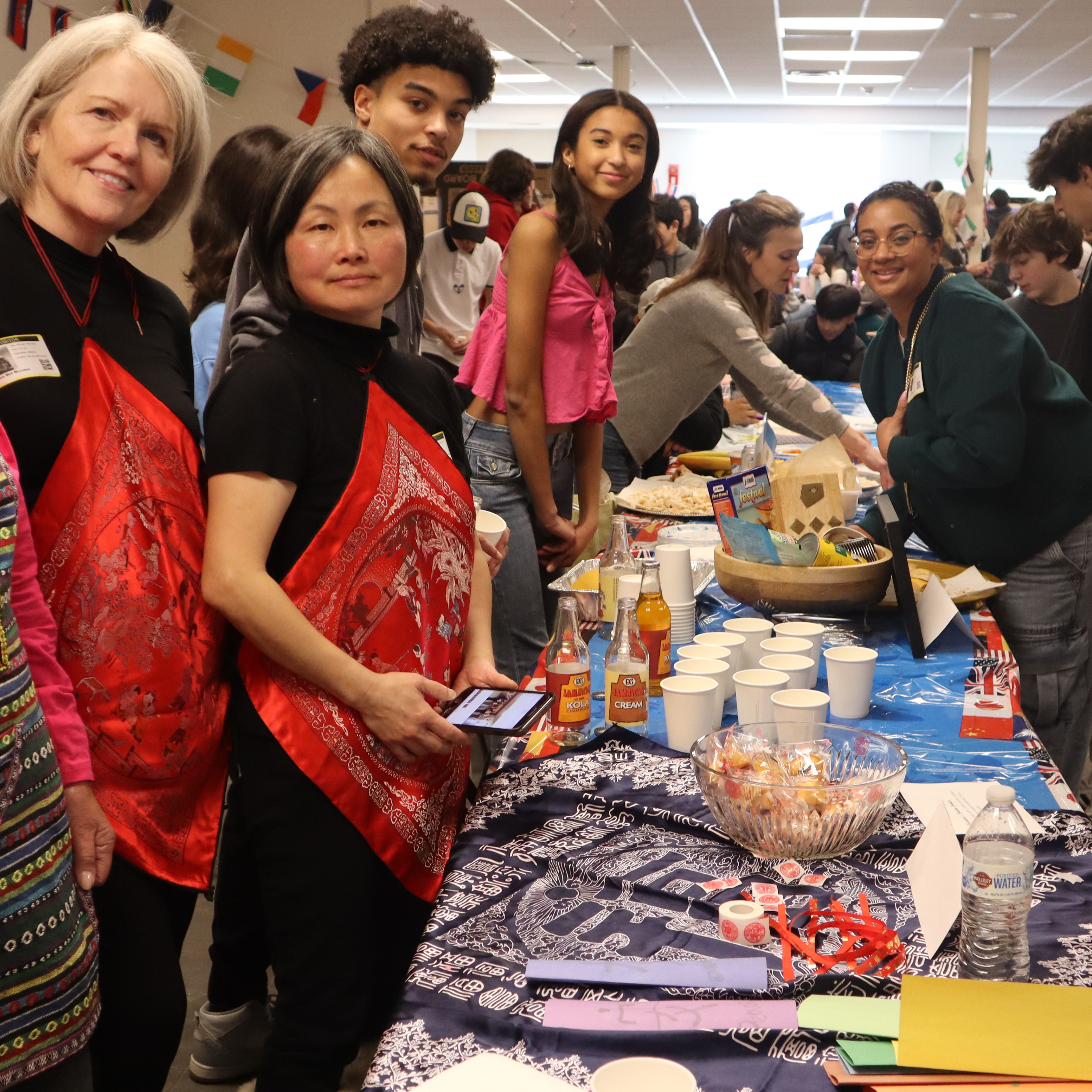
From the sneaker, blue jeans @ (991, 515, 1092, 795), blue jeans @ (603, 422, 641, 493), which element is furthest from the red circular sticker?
blue jeans @ (603, 422, 641, 493)

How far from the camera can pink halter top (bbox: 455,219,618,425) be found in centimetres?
246

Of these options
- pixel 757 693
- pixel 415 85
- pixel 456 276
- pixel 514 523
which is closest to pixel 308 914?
pixel 757 693

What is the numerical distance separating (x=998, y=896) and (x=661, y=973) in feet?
1.07

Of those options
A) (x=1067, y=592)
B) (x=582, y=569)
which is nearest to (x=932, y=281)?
(x=1067, y=592)

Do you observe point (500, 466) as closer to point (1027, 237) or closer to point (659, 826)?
point (659, 826)

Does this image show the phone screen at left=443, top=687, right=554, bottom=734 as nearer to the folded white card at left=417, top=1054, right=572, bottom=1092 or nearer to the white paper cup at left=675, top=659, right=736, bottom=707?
the white paper cup at left=675, top=659, right=736, bottom=707

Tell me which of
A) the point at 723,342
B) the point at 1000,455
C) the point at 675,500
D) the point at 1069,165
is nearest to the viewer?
the point at 1000,455

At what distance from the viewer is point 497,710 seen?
4.54 feet

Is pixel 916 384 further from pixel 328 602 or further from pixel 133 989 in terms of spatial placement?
pixel 133 989

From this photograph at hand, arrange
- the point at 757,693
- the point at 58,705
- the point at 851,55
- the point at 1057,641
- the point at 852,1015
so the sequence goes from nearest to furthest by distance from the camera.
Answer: the point at 852,1015, the point at 58,705, the point at 757,693, the point at 1057,641, the point at 851,55

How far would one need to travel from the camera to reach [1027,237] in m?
4.12

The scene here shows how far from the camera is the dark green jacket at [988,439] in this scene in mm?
2211

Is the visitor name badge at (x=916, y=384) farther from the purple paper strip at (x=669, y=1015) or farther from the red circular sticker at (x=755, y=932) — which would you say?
the purple paper strip at (x=669, y=1015)

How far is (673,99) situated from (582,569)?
15.2 metres
